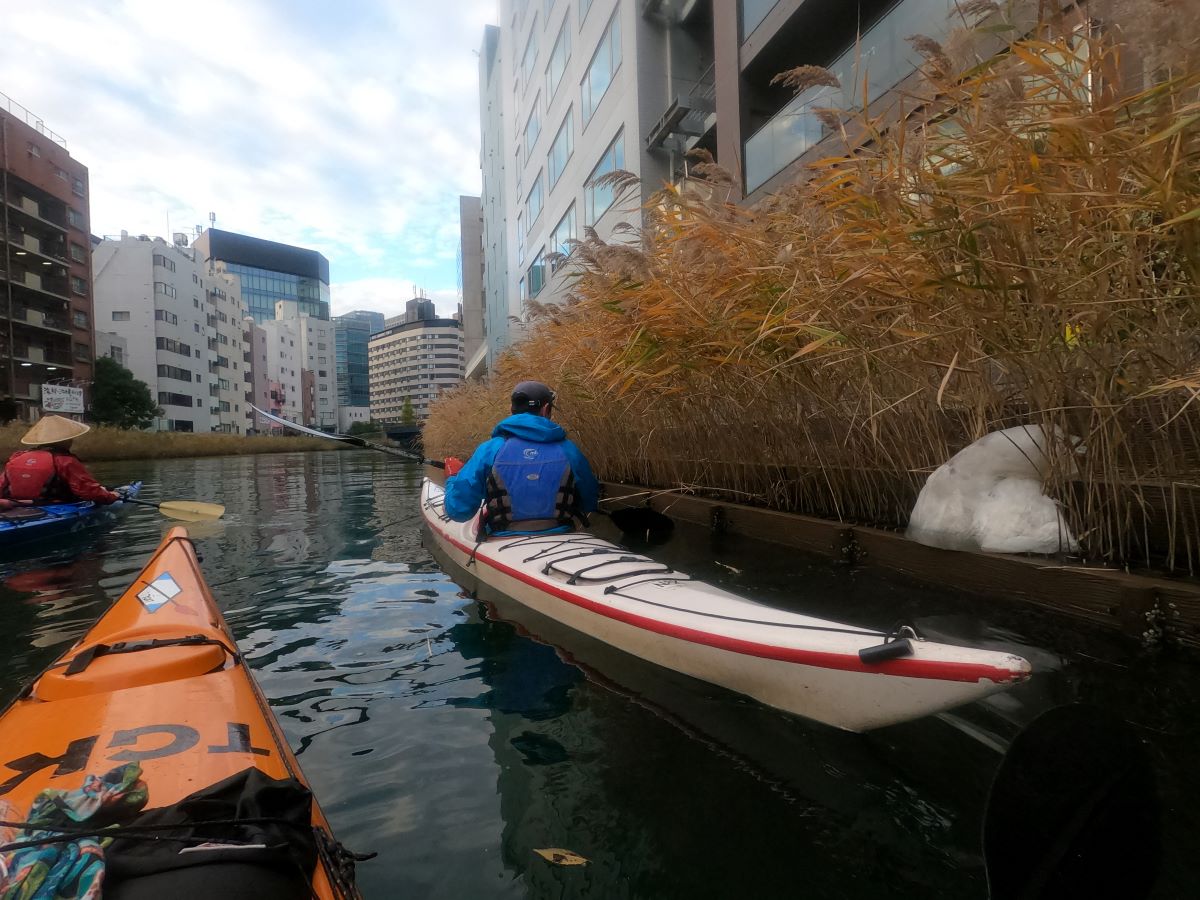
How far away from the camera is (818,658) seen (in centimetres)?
200

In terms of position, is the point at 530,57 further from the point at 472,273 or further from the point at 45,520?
the point at 472,273

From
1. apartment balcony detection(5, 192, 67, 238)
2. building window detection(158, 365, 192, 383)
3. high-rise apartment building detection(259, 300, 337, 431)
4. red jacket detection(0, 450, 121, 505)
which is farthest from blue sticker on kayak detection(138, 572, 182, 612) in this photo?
high-rise apartment building detection(259, 300, 337, 431)

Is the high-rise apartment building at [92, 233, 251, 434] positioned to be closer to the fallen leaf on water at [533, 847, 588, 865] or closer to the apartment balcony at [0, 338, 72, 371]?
the apartment balcony at [0, 338, 72, 371]

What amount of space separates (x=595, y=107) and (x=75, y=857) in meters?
17.4

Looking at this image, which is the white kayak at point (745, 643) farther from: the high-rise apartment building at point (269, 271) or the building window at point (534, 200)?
the high-rise apartment building at point (269, 271)

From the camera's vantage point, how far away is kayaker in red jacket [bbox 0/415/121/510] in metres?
6.41

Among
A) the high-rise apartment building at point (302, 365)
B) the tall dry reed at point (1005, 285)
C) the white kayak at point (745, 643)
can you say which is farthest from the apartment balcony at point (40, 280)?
the high-rise apartment building at point (302, 365)

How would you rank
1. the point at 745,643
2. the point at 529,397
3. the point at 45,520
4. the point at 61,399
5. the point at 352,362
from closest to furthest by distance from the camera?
the point at 745,643, the point at 529,397, the point at 45,520, the point at 61,399, the point at 352,362

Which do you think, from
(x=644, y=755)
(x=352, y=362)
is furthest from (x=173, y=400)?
(x=352, y=362)

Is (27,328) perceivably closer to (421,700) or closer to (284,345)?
(421,700)

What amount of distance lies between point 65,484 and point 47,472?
0.62 feet

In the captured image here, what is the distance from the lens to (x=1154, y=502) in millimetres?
2617

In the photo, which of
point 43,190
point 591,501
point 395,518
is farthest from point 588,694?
point 43,190

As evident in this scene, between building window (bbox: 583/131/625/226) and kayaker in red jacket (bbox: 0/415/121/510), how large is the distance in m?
10.4
